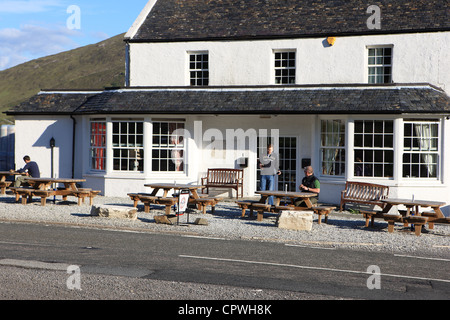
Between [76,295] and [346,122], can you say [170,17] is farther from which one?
[76,295]

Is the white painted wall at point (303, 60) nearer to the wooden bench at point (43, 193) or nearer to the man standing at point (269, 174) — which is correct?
the man standing at point (269, 174)

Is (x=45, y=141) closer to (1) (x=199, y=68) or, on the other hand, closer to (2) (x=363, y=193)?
(1) (x=199, y=68)

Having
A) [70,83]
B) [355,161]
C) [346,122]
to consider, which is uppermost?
[70,83]

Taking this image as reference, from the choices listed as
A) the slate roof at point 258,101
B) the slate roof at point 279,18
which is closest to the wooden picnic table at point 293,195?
the slate roof at point 258,101

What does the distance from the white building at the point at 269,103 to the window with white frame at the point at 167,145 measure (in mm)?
38

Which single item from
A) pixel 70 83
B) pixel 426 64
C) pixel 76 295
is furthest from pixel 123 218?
pixel 70 83

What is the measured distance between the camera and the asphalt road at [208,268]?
7.77m

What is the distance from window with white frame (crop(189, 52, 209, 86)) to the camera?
918 inches

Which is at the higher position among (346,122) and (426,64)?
(426,64)

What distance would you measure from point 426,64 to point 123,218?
11985 millimetres

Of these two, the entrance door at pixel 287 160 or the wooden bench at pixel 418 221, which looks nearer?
the wooden bench at pixel 418 221

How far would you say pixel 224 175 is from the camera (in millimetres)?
22016

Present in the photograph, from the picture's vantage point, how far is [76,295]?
7.43 m

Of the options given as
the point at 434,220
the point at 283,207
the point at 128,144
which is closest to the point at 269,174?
the point at 283,207
